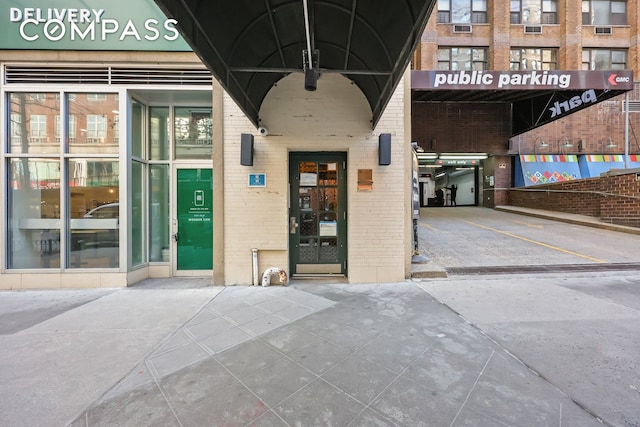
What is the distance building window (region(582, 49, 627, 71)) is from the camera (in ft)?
56.9

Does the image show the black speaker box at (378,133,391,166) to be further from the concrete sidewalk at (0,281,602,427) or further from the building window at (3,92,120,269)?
the building window at (3,92,120,269)

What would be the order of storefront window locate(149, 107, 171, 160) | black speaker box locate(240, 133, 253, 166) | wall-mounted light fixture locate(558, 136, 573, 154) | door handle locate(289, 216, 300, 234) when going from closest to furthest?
black speaker box locate(240, 133, 253, 166) < door handle locate(289, 216, 300, 234) < storefront window locate(149, 107, 171, 160) < wall-mounted light fixture locate(558, 136, 573, 154)

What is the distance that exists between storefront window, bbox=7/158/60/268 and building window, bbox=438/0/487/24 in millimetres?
20699

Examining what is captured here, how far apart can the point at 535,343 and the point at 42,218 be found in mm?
8416

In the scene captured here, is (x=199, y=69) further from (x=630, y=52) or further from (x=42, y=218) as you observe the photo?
(x=630, y=52)

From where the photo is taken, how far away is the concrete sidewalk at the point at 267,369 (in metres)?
2.10

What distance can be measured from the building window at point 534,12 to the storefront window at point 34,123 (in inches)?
918

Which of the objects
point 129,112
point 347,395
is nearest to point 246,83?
point 129,112

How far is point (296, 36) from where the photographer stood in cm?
421

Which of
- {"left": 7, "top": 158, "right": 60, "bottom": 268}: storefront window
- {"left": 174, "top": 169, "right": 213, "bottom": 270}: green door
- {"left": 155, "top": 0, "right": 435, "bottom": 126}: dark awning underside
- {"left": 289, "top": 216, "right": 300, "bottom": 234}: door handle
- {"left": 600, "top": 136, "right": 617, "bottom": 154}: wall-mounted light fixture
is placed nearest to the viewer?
{"left": 155, "top": 0, "right": 435, "bottom": 126}: dark awning underside

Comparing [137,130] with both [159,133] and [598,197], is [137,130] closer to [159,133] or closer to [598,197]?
[159,133]

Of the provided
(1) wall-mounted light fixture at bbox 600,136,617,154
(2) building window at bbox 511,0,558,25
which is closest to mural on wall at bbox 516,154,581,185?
(1) wall-mounted light fixture at bbox 600,136,617,154

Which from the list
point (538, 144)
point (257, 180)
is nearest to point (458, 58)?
point (538, 144)

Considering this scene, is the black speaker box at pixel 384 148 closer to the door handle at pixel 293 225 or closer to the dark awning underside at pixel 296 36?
the dark awning underside at pixel 296 36
